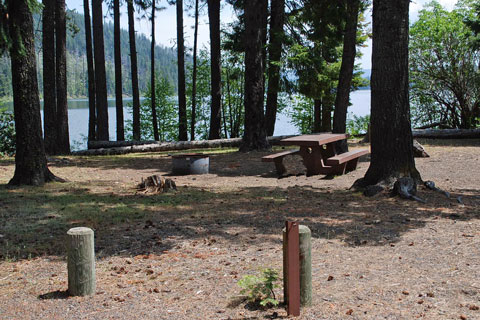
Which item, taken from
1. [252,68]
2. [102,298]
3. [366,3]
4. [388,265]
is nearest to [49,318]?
[102,298]

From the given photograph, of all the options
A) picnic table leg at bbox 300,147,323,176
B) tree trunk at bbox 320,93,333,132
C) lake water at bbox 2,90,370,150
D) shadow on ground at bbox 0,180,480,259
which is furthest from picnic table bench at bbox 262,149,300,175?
lake water at bbox 2,90,370,150

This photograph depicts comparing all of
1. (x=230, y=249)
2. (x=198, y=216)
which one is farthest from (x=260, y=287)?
(x=198, y=216)

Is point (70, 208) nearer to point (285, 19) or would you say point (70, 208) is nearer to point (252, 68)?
point (252, 68)

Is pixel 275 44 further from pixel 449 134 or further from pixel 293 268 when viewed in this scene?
pixel 293 268

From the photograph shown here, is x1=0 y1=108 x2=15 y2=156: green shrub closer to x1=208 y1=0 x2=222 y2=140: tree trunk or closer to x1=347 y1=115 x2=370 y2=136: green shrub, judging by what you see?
x1=208 y1=0 x2=222 y2=140: tree trunk

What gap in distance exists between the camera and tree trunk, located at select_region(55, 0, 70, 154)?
55.7ft

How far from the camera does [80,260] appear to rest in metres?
A: 4.14

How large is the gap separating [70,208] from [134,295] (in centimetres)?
377

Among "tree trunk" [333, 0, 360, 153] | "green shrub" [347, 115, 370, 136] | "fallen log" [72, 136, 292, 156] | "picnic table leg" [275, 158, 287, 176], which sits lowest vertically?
"picnic table leg" [275, 158, 287, 176]

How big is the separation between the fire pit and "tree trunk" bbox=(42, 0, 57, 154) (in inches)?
260

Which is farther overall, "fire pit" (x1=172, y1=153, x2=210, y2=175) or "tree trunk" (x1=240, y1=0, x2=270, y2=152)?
"tree trunk" (x1=240, y1=0, x2=270, y2=152)

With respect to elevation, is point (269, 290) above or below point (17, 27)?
below

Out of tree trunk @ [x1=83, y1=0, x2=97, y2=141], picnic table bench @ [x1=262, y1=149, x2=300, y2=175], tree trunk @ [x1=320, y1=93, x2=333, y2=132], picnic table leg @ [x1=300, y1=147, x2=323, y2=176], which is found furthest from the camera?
tree trunk @ [x1=320, y1=93, x2=333, y2=132]

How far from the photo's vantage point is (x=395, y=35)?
8055 mm
